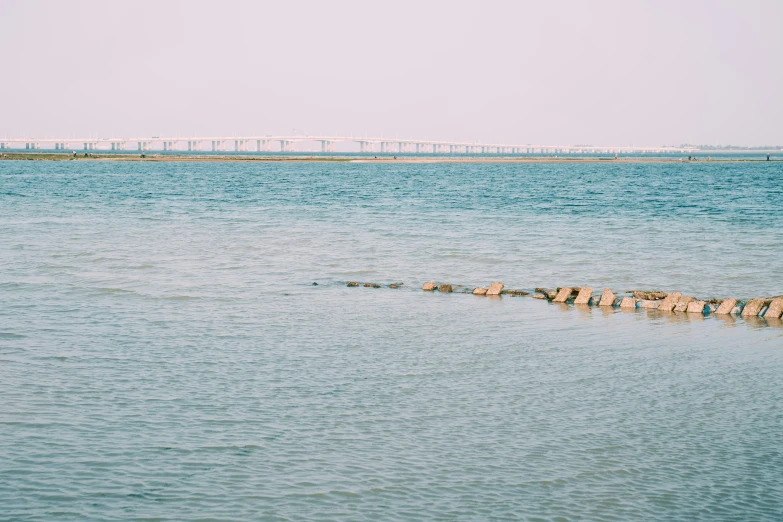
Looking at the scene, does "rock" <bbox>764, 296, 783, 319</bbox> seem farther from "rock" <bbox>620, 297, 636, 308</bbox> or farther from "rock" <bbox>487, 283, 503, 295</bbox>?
"rock" <bbox>487, 283, 503, 295</bbox>

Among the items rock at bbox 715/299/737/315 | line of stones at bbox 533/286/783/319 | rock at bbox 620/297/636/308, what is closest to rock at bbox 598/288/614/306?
line of stones at bbox 533/286/783/319

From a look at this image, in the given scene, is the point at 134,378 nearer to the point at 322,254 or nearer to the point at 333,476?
the point at 333,476

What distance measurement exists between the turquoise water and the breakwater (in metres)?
0.73

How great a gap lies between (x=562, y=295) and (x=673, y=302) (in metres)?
2.87

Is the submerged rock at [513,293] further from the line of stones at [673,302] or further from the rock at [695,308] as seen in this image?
the rock at [695,308]

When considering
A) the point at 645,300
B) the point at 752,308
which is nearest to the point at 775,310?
the point at 752,308

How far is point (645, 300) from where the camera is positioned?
2430 cm

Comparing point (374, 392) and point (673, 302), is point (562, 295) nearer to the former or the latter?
point (673, 302)

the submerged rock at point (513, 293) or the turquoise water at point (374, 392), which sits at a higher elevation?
the turquoise water at point (374, 392)

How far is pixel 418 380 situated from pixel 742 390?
534 centimetres

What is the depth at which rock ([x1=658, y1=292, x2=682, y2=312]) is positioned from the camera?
23464 millimetres

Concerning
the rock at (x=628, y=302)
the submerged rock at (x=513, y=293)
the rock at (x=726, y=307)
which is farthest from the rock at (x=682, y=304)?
the submerged rock at (x=513, y=293)

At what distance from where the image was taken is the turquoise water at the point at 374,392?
1045 cm

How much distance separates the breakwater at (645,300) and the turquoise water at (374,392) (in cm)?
73
